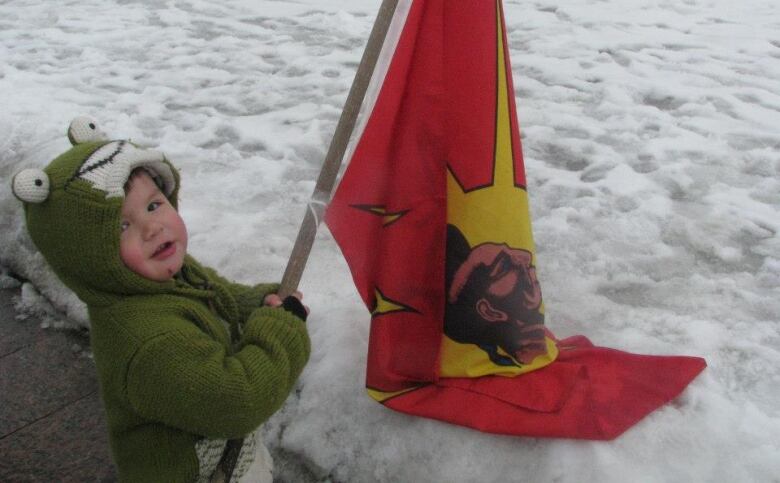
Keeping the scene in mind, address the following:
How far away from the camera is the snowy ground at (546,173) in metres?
2.00

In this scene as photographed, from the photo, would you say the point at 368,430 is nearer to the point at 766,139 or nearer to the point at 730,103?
the point at 766,139

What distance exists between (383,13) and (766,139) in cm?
281

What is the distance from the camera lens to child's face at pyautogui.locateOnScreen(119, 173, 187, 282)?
1575mm

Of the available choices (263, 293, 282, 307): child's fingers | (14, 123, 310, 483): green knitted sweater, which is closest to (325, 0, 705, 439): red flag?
(263, 293, 282, 307): child's fingers

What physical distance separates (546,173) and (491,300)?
1.66 metres

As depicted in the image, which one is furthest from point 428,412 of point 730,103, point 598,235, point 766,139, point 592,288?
point 730,103

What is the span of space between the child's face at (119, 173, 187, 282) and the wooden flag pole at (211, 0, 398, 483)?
1.34 feet

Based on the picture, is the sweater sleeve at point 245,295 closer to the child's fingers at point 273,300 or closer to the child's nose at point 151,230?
the child's fingers at point 273,300

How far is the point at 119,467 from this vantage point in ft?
5.54

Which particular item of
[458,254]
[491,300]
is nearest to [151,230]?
[458,254]

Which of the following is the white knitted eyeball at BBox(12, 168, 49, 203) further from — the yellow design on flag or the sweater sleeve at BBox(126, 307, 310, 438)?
the yellow design on flag

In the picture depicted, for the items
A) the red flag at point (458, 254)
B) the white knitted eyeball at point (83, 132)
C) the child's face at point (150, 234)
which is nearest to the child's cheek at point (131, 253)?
the child's face at point (150, 234)

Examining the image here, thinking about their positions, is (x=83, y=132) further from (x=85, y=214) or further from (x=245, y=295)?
(x=245, y=295)

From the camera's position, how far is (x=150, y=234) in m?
1.60
